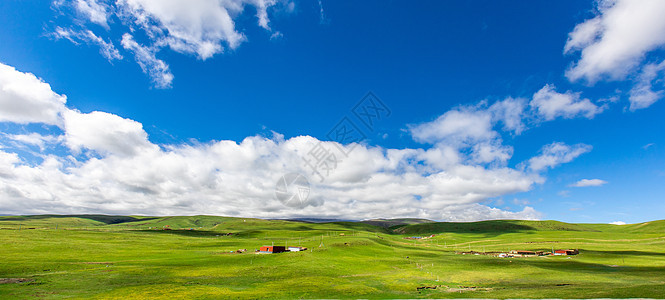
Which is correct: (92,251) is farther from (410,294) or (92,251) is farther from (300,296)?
(410,294)

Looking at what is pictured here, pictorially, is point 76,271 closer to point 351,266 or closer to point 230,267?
point 230,267

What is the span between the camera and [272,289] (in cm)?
5188

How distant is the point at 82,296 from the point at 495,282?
72.5m

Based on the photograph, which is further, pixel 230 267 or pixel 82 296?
pixel 230 267

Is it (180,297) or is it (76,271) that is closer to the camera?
(180,297)

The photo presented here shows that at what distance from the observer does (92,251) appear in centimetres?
10119

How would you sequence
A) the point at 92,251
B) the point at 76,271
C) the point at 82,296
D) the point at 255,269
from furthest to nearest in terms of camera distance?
the point at 92,251, the point at 255,269, the point at 76,271, the point at 82,296

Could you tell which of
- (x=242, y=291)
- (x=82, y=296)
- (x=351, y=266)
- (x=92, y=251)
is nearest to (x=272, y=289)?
(x=242, y=291)

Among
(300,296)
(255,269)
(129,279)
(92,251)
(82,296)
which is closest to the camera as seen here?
(82,296)

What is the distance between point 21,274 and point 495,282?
95.9 meters

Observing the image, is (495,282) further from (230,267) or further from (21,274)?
(21,274)

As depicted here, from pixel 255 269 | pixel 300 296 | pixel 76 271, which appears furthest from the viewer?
pixel 255 269

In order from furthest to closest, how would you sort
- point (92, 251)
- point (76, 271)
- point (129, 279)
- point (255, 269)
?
point (92, 251) → point (255, 269) → point (76, 271) → point (129, 279)

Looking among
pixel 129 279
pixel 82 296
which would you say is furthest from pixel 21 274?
pixel 82 296
